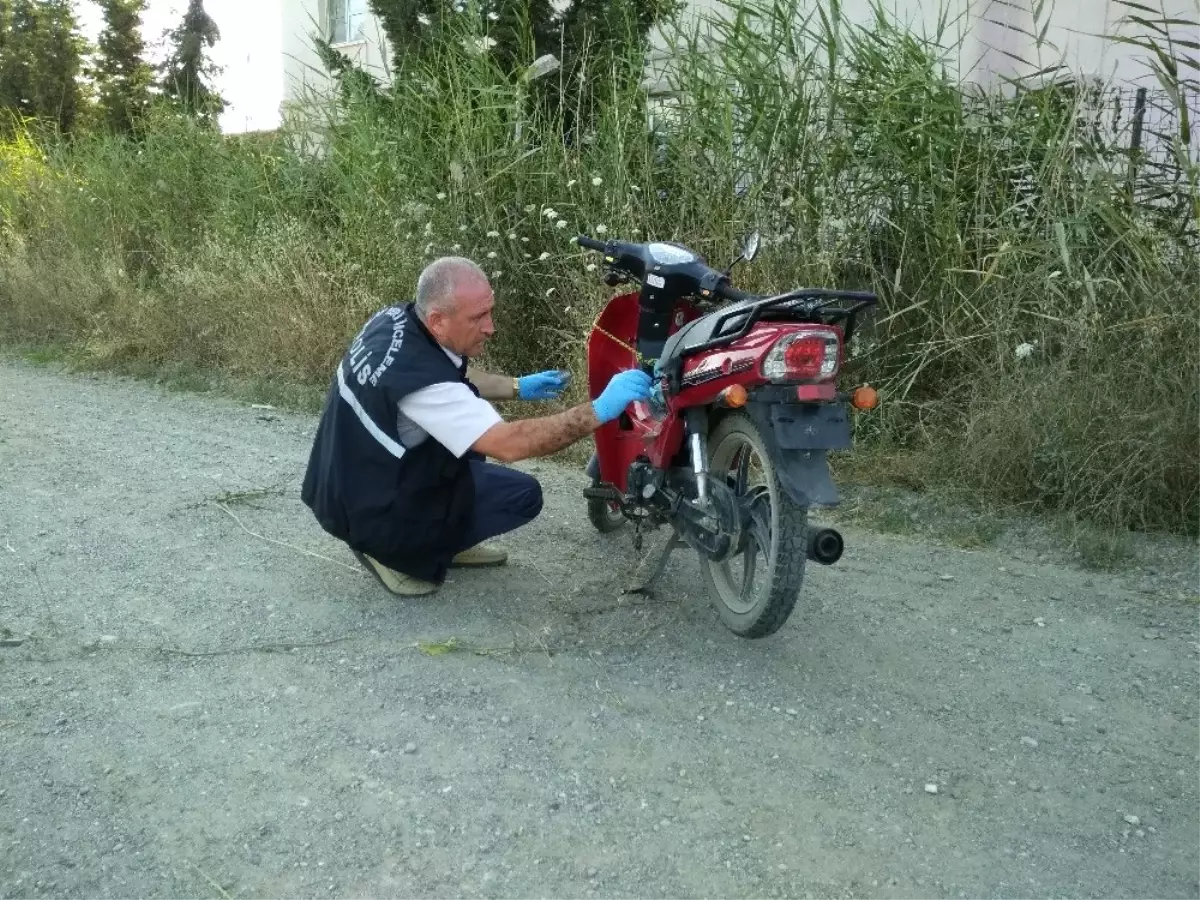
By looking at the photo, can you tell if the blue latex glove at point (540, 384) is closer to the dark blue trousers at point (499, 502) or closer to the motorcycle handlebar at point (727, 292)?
the dark blue trousers at point (499, 502)

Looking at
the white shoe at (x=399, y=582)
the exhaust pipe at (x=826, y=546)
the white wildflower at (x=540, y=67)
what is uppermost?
the white wildflower at (x=540, y=67)

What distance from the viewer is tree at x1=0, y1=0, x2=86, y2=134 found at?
24.0 meters

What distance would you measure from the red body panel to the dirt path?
0.51m

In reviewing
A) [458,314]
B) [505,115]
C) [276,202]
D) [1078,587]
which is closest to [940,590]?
[1078,587]

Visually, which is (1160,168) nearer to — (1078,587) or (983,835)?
(1078,587)

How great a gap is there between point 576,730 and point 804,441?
976mm

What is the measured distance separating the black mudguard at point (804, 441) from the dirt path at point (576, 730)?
62cm

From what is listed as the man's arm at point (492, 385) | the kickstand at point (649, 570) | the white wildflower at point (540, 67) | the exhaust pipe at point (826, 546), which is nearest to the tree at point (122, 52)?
the white wildflower at point (540, 67)

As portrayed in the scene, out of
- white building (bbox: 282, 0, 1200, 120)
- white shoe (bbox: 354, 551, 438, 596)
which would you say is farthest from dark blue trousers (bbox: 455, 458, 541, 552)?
white building (bbox: 282, 0, 1200, 120)

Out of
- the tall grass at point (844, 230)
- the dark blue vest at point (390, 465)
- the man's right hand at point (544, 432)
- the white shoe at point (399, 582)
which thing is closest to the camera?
the man's right hand at point (544, 432)

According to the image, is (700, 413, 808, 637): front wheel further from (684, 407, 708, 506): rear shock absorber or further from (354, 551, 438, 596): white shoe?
(354, 551, 438, 596): white shoe

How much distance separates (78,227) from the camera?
34.5ft

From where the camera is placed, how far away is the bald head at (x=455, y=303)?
3.55 meters

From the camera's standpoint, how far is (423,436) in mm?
3541
